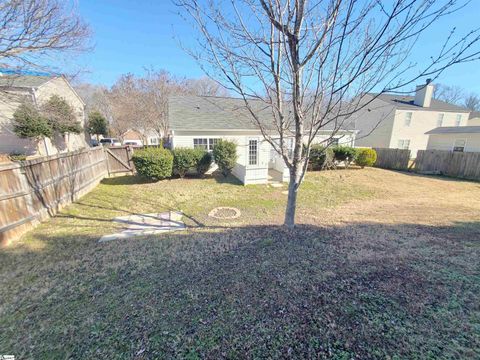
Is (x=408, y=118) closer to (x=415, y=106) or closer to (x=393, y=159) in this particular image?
(x=415, y=106)

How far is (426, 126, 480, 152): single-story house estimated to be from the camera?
1554 centimetres

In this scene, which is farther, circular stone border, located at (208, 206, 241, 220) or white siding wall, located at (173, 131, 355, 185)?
white siding wall, located at (173, 131, 355, 185)

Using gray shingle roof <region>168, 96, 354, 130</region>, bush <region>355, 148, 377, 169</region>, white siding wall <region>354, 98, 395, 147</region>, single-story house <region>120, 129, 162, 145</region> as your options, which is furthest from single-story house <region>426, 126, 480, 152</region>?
single-story house <region>120, 129, 162, 145</region>

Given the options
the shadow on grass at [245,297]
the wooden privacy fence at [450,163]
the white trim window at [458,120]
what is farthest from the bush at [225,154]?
the white trim window at [458,120]

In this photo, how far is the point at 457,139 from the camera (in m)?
16.7

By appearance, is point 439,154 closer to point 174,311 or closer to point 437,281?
point 437,281

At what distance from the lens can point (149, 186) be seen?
9414mm

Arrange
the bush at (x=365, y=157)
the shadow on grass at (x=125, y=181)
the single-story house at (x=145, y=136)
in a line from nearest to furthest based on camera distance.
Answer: the shadow on grass at (x=125, y=181), the bush at (x=365, y=157), the single-story house at (x=145, y=136)

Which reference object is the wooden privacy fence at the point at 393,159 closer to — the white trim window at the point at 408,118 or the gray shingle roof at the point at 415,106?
the gray shingle roof at the point at 415,106

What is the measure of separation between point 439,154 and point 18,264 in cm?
2029

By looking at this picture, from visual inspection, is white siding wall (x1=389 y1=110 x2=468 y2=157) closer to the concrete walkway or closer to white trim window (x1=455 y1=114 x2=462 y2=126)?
white trim window (x1=455 y1=114 x2=462 y2=126)

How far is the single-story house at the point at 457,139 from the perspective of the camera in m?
15.5

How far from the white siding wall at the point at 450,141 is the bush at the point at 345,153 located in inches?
396

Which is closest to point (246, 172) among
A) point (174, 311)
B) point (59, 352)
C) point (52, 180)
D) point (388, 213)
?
point (388, 213)
